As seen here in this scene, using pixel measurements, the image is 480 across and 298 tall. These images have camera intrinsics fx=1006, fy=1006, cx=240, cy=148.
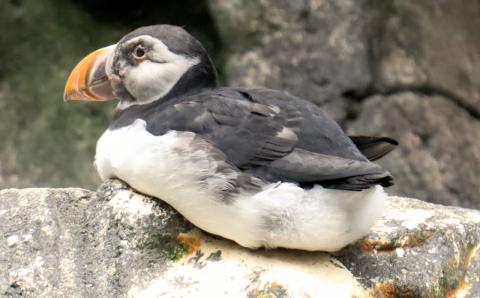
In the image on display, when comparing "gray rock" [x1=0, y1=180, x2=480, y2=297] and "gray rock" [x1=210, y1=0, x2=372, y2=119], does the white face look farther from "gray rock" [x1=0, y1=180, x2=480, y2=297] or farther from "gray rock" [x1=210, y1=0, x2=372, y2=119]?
"gray rock" [x1=210, y1=0, x2=372, y2=119]

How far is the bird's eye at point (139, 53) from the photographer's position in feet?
8.72

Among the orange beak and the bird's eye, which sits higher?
the bird's eye

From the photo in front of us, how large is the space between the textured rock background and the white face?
1927 mm

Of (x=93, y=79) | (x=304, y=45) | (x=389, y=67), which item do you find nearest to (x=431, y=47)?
(x=389, y=67)

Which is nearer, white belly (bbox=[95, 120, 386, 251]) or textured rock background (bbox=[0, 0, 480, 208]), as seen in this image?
white belly (bbox=[95, 120, 386, 251])

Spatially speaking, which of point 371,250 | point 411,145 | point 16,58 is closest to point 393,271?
point 371,250

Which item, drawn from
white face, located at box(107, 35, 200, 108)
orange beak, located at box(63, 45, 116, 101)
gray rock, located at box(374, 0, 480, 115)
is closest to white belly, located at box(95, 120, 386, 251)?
white face, located at box(107, 35, 200, 108)

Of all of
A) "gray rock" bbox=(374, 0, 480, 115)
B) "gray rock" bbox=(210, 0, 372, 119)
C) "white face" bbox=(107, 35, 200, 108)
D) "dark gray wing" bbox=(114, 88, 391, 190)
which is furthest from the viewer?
"gray rock" bbox=(374, 0, 480, 115)

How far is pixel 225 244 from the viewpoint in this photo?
253cm

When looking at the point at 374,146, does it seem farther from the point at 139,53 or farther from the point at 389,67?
the point at 389,67

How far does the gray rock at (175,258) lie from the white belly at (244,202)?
7 centimetres

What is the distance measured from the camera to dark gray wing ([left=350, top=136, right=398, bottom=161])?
8.98 feet

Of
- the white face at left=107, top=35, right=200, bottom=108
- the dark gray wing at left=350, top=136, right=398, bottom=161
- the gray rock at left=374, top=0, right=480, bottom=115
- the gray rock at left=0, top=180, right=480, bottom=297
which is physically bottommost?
the gray rock at left=374, top=0, right=480, bottom=115

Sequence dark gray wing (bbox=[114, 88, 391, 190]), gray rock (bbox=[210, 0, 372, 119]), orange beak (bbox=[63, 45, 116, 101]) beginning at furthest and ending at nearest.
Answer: gray rock (bbox=[210, 0, 372, 119])
orange beak (bbox=[63, 45, 116, 101])
dark gray wing (bbox=[114, 88, 391, 190])
